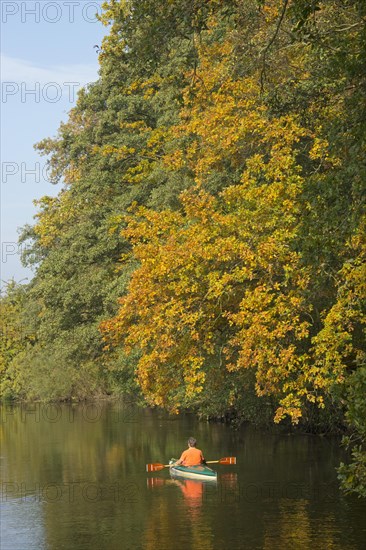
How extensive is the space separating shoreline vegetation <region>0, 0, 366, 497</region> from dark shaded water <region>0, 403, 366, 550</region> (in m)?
1.60

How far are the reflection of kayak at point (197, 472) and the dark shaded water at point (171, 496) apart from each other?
1.03ft

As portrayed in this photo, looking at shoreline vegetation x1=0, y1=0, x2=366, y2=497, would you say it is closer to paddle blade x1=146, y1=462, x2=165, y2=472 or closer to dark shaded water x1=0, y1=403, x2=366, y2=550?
dark shaded water x1=0, y1=403, x2=366, y2=550

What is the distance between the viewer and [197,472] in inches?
1137

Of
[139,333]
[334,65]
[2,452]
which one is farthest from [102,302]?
[334,65]

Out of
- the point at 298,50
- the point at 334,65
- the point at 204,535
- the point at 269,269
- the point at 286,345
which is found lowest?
the point at 204,535

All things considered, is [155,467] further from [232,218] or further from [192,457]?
[232,218]

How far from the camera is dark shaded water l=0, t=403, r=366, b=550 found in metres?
21.1

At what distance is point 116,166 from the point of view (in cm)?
4372

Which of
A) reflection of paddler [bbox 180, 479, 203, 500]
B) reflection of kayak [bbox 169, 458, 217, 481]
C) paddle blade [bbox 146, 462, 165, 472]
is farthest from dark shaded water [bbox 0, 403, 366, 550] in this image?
paddle blade [bbox 146, 462, 165, 472]

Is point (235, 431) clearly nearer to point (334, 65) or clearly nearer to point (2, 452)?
point (2, 452)

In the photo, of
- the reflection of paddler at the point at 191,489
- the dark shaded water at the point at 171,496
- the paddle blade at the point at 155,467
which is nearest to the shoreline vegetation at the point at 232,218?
the dark shaded water at the point at 171,496

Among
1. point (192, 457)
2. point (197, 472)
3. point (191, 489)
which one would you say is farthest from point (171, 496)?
point (192, 457)

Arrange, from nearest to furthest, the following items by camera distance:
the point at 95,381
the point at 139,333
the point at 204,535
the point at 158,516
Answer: the point at 204,535, the point at 158,516, the point at 139,333, the point at 95,381

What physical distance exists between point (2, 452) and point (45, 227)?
1411 cm
